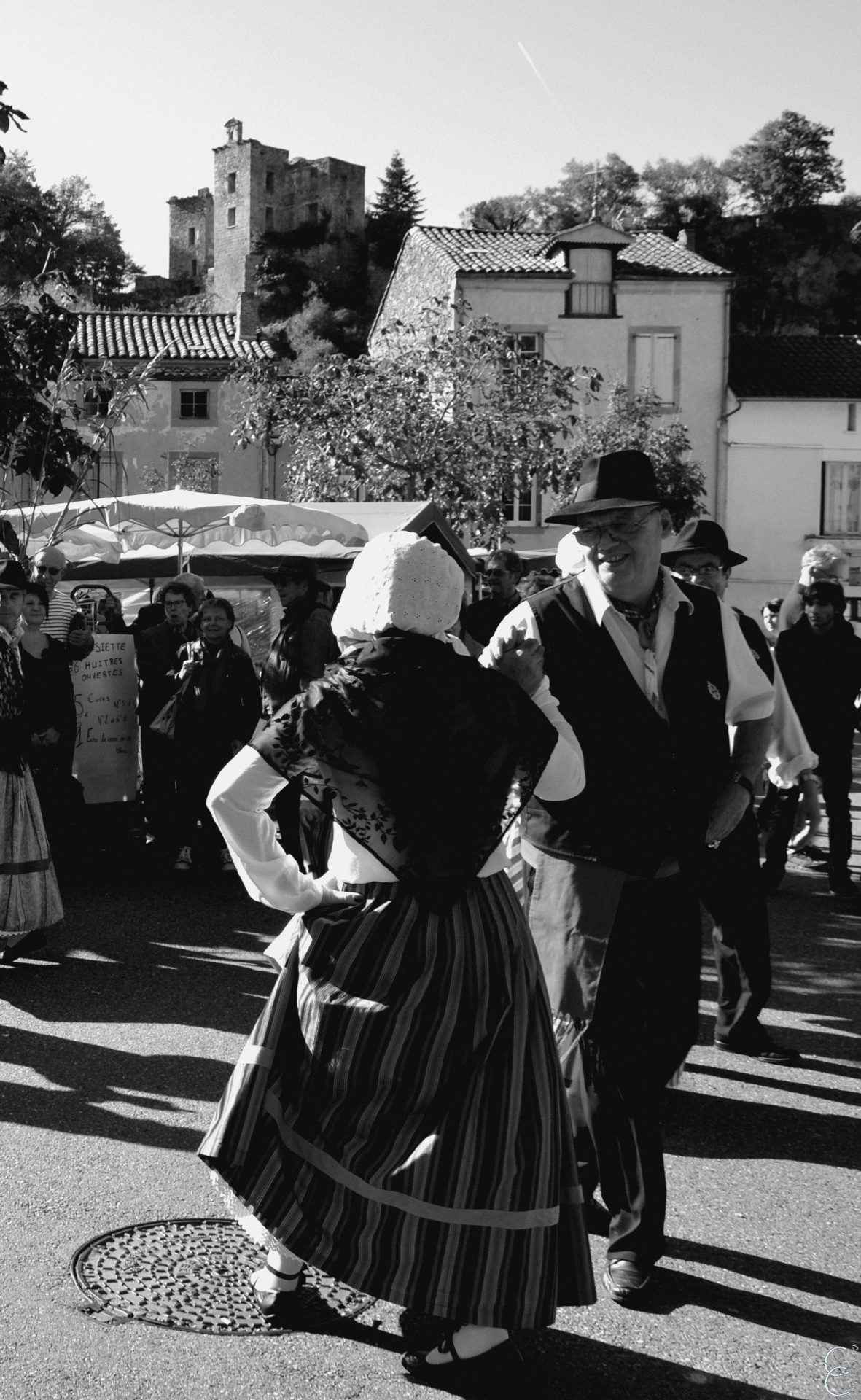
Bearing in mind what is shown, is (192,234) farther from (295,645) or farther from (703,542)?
(703,542)

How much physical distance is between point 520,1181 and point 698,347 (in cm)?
3857

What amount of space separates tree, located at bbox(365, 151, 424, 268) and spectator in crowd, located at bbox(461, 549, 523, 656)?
3167 inches

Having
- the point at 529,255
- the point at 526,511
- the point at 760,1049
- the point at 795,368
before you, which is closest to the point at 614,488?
the point at 760,1049

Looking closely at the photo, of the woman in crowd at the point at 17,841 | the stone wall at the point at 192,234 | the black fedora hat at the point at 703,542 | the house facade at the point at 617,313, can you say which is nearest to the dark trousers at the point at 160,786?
the woman in crowd at the point at 17,841

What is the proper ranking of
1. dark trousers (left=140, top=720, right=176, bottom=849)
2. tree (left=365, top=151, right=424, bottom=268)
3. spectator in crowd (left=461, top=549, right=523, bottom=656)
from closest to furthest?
dark trousers (left=140, top=720, right=176, bottom=849), spectator in crowd (left=461, top=549, right=523, bottom=656), tree (left=365, top=151, right=424, bottom=268)

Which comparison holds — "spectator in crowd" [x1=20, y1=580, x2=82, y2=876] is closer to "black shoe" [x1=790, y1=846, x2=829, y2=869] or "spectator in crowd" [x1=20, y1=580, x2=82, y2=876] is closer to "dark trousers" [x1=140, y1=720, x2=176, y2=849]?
"dark trousers" [x1=140, y1=720, x2=176, y2=849]

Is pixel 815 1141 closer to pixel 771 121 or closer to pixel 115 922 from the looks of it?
pixel 115 922

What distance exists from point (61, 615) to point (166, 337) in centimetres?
3948

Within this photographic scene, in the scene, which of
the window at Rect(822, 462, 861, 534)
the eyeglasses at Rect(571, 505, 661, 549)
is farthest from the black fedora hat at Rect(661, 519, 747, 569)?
the window at Rect(822, 462, 861, 534)

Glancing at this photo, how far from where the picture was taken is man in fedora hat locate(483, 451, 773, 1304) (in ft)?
12.1

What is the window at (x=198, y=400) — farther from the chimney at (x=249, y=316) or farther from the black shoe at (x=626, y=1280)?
the black shoe at (x=626, y=1280)

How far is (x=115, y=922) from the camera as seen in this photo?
8047 millimetres

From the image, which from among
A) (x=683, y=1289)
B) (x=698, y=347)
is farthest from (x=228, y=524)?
(x=698, y=347)

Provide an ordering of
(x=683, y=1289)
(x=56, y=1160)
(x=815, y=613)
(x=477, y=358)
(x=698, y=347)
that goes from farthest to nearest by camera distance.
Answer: (x=698, y=347) → (x=477, y=358) → (x=815, y=613) → (x=56, y=1160) → (x=683, y=1289)
